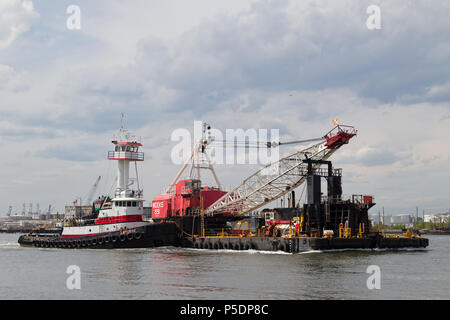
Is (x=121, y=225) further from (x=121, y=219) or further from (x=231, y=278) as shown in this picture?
(x=231, y=278)

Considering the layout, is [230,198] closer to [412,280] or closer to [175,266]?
[175,266]

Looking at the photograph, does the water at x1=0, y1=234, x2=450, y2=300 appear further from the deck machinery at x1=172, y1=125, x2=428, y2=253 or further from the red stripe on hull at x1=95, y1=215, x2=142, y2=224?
the red stripe on hull at x1=95, y1=215, x2=142, y2=224

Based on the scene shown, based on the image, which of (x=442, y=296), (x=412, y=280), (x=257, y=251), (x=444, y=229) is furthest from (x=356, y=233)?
(x=444, y=229)

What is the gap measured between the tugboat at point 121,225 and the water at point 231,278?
→ 34.7 ft

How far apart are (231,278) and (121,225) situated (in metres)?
26.3

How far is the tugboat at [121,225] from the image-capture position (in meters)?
48.6

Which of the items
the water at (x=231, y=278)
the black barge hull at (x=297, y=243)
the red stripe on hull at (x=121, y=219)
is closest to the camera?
the water at (x=231, y=278)

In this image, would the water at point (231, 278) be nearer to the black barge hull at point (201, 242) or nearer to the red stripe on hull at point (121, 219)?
the black barge hull at point (201, 242)

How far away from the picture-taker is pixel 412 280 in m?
25.4

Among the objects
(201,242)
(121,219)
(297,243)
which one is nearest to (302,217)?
(297,243)

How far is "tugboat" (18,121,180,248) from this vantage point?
A: 48625mm

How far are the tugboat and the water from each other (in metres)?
10.6

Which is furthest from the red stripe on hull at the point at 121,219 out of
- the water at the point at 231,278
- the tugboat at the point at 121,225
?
the water at the point at 231,278

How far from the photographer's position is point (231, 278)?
2581 centimetres
